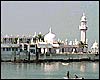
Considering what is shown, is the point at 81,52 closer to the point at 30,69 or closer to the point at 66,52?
the point at 66,52

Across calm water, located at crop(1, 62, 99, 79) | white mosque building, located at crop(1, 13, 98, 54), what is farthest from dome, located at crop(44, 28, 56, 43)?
calm water, located at crop(1, 62, 99, 79)

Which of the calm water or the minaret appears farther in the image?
the minaret

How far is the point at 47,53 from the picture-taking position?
22.6 meters

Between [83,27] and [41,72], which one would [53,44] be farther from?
[41,72]

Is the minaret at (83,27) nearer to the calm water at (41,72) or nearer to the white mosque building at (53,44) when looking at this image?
the white mosque building at (53,44)

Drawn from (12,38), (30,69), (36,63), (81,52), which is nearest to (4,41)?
(12,38)

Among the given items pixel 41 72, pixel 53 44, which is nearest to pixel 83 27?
pixel 53 44

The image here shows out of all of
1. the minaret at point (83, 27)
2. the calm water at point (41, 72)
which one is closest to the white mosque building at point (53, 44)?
the minaret at point (83, 27)

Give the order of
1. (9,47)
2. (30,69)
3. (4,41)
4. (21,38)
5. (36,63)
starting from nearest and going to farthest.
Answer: (30,69) → (36,63) → (9,47) → (4,41) → (21,38)

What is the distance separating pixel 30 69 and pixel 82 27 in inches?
516

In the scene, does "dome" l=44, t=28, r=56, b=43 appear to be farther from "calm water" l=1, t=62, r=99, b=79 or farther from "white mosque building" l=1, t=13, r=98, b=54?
"calm water" l=1, t=62, r=99, b=79

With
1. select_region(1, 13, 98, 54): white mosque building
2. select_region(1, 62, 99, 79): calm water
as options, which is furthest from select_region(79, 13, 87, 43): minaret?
select_region(1, 62, 99, 79): calm water

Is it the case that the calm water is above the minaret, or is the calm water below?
below

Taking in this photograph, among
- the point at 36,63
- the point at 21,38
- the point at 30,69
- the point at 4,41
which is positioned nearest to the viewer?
the point at 30,69
